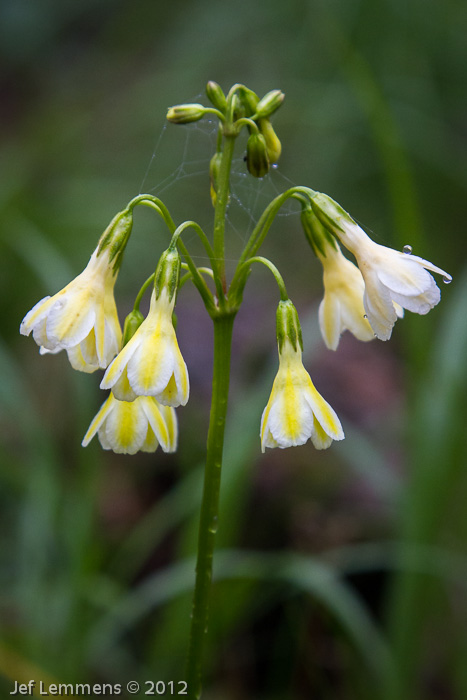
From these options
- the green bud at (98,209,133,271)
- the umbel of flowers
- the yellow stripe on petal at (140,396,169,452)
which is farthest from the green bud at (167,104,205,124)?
the yellow stripe on petal at (140,396,169,452)

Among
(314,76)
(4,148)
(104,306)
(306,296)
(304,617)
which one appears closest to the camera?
(104,306)

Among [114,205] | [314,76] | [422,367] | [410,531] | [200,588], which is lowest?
[410,531]

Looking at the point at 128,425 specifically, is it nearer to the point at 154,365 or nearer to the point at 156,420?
the point at 156,420

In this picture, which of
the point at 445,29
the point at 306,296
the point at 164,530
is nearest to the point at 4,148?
the point at 306,296

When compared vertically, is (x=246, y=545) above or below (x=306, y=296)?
below

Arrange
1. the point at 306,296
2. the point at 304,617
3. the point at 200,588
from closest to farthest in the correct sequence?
the point at 200,588, the point at 304,617, the point at 306,296

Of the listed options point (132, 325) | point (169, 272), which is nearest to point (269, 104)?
point (169, 272)

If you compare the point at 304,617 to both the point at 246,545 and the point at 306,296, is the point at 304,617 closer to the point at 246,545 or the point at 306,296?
the point at 246,545

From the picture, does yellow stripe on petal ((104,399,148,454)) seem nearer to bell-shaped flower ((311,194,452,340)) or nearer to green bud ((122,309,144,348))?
green bud ((122,309,144,348))

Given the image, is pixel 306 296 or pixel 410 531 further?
pixel 306 296
